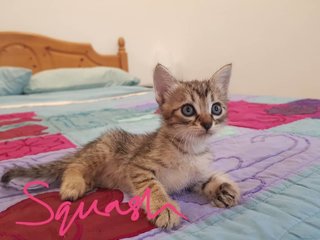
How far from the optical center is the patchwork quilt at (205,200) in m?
0.62

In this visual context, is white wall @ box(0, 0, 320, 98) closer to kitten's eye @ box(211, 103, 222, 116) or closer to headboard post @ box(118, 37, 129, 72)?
headboard post @ box(118, 37, 129, 72)

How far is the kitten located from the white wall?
7.99ft

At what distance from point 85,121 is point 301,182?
122 centimetres

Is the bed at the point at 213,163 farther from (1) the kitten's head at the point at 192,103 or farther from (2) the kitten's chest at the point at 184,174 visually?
(1) the kitten's head at the point at 192,103

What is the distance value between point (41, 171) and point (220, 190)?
0.51 meters

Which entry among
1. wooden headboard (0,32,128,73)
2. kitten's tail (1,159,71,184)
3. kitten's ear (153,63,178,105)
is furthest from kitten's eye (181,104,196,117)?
wooden headboard (0,32,128,73)

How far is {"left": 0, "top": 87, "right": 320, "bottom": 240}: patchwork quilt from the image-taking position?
62 centimetres

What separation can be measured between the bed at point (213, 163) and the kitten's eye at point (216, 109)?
0.61 feet

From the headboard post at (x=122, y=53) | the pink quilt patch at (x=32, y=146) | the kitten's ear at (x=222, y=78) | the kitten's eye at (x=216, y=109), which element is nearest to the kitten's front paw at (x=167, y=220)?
the kitten's eye at (x=216, y=109)

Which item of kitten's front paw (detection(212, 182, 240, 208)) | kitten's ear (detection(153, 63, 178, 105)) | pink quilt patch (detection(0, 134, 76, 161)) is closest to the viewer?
kitten's front paw (detection(212, 182, 240, 208))

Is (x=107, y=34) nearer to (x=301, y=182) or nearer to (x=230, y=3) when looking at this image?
(x=230, y=3)

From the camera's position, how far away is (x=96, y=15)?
361 cm

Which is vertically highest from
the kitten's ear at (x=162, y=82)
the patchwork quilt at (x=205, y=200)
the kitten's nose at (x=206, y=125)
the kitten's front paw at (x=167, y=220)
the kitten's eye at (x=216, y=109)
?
the kitten's ear at (x=162, y=82)

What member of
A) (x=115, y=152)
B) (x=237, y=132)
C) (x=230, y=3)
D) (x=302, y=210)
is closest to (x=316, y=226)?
(x=302, y=210)
